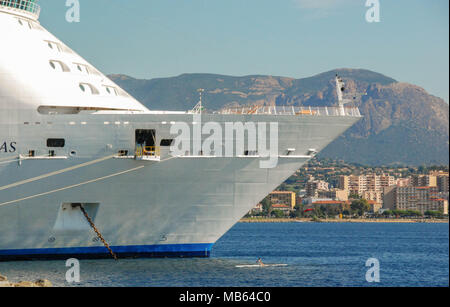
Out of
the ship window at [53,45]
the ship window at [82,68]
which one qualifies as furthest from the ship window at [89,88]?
the ship window at [53,45]

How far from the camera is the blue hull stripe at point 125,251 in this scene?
31.0 metres

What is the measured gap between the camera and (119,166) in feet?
100

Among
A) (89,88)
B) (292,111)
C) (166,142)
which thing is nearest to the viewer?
(166,142)

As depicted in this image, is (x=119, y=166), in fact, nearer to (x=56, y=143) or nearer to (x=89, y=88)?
(x=56, y=143)

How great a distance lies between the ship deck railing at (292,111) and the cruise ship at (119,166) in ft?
0.21

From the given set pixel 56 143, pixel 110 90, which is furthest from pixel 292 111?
pixel 56 143

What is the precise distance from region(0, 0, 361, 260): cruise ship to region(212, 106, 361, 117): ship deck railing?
64mm

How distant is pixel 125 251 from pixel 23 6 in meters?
12.8

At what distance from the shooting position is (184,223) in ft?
103

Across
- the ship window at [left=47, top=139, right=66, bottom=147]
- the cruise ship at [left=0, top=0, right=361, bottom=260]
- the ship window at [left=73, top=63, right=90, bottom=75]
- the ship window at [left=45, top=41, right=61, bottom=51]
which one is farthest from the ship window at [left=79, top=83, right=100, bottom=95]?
the ship window at [left=47, top=139, right=66, bottom=147]

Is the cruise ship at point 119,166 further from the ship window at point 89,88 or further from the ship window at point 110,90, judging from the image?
the ship window at point 110,90
